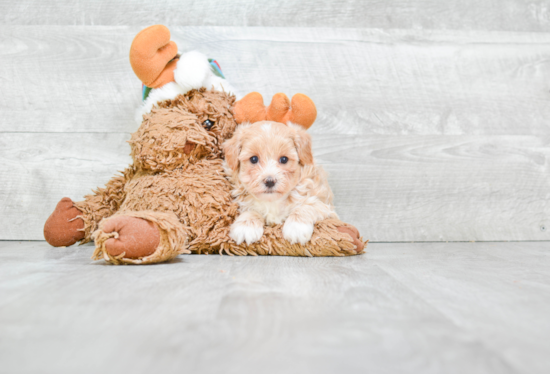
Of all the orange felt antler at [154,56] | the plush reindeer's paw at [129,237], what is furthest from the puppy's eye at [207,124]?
the plush reindeer's paw at [129,237]

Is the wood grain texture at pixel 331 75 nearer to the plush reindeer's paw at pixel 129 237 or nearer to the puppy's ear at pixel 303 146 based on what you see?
the puppy's ear at pixel 303 146

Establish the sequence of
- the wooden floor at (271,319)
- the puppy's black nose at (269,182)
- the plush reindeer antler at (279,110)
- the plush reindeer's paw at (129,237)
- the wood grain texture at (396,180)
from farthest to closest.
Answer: the wood grain texture at (396,180) → the plush reindeer antler at (279,110) → the puppy's black nose at (269,182) → the plush reindeer's paw at (129,237) → the wooden floor at (271,319)

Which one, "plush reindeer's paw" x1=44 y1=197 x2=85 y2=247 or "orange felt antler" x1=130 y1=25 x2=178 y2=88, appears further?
"plush reindeer's paw" x1=44 y1=197 x2=85 y2=247

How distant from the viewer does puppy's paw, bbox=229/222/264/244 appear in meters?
1.05

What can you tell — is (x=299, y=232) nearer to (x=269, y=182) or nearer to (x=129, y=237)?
(x=269, y=182)

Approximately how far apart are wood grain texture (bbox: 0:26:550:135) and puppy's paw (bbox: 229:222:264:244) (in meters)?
0.56

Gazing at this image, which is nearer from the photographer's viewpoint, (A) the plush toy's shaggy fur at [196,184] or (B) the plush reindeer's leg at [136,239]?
(B) the plush reindeer's leg at [136,239]

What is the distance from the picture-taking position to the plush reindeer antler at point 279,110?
1135mm

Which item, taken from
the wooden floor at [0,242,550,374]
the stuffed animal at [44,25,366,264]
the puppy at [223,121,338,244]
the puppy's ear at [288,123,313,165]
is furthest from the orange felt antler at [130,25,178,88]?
the wooden floor at [0,242,550,374]

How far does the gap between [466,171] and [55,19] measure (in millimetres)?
1619

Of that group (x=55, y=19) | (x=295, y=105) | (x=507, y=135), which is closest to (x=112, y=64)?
(x=55, y=19)

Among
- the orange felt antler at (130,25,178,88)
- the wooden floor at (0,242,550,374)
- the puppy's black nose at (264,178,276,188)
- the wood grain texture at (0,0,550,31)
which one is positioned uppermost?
the wood grain texture at (0,0,550,31)

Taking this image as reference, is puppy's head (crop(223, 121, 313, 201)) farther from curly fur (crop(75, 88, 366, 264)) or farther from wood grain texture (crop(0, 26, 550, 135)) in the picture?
wood grain texture (crop(0, 26, 550, 135))

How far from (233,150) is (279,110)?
0.60 feet
